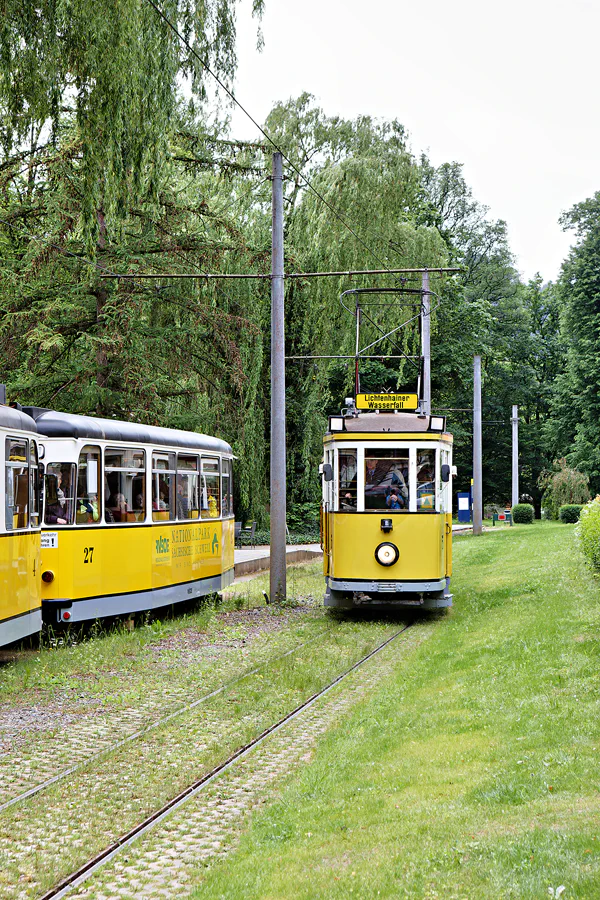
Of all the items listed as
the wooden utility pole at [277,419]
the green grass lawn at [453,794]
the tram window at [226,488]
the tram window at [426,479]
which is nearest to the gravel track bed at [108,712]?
the green grass lawn at [453,794]

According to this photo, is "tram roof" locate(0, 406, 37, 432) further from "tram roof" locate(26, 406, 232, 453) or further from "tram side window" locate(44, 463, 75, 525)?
"tram side window" locate(44, 463, 75, 525)

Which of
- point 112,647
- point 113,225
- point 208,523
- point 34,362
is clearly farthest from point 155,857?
point 34,362

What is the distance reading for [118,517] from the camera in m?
15.4

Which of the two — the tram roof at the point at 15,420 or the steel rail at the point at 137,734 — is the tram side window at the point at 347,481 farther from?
the tram roof at the point at 15,420

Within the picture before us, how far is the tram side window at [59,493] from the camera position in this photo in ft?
46.9

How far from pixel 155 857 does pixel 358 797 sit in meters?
1.42

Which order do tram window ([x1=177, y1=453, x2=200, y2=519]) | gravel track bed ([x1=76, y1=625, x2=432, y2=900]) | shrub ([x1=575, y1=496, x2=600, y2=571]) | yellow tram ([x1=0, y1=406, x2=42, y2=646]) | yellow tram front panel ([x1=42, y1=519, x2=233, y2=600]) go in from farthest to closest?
1. shrub ([x1=575, y1=496, x2=600, y2=571])
2. tram window ([x1=177, y1=453, x2=200, y2=519])
3. yellow tram front panel ([x1=42, y1=519, x2=233, y2=600])
4. yellow tram ([x1=0, y1=406, x2=42, y2=646])
5. gravel track bed ([x1=76, y1=625, x2=432, y2=900])

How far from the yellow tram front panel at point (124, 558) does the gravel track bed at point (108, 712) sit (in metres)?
1.15

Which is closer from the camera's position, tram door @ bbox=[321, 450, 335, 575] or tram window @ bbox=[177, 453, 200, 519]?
tram door @ bbox=[321, 450, 335, 575]

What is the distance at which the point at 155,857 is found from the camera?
6125 millimetres

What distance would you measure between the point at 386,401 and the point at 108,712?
30.5 ft

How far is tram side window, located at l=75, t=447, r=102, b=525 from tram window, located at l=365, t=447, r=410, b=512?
4288 mm

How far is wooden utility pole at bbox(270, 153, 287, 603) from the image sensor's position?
19.7 m

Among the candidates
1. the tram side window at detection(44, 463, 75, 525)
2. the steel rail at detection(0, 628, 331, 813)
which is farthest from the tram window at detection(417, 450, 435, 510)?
the tram side window at detection(44, 463, 75, 525)
